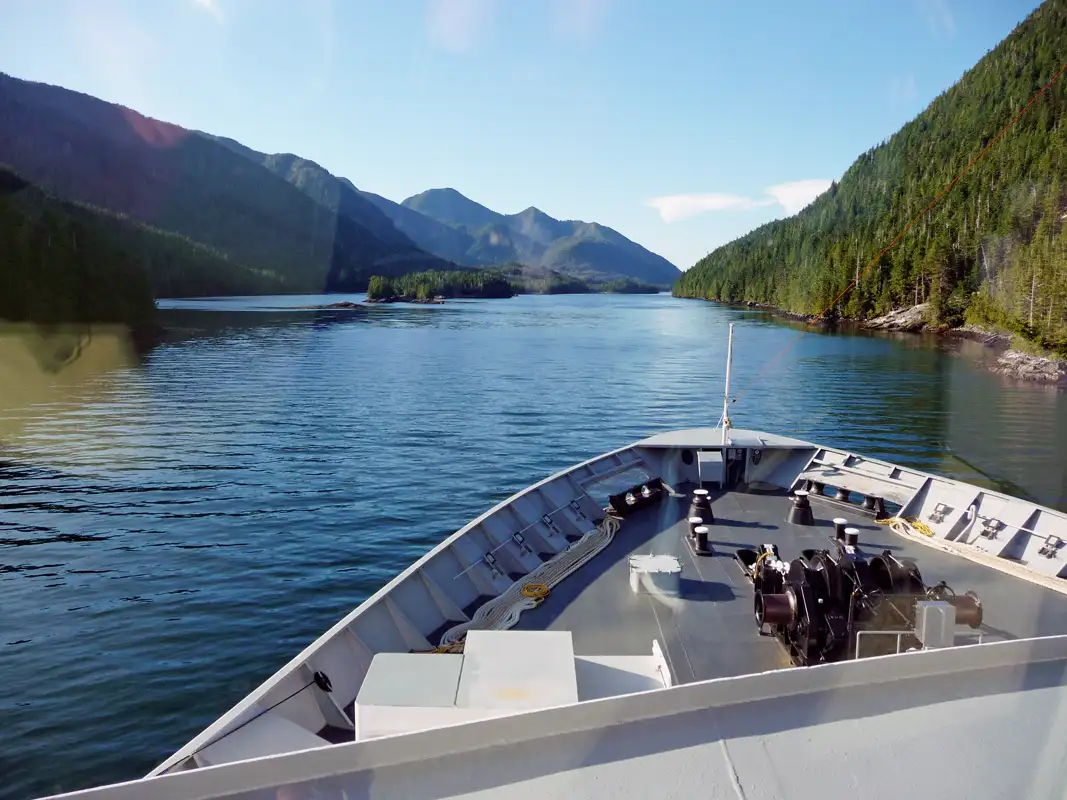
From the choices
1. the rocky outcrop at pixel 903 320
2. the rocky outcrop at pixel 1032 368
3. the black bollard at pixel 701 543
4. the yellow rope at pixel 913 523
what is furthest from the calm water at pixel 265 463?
the rocky outcrop at pixel 903 320

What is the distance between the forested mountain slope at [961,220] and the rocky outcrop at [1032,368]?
4004 millimetres

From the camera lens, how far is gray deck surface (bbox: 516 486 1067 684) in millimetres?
8664

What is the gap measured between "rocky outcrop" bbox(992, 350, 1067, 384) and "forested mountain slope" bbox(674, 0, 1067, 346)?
400 centimetres

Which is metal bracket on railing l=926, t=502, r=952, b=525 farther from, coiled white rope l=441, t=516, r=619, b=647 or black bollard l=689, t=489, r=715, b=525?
coiled white rope l=441, t=516, r=619, b=647

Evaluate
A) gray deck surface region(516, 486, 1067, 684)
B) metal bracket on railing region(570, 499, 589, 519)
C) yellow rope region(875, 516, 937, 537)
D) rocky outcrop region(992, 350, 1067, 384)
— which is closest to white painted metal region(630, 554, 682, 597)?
gray deck surface region(516, 486, 1067, 684)

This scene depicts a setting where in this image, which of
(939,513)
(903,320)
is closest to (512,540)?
(939,513)

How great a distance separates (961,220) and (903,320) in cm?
2166

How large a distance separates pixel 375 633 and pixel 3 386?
50.5 meters

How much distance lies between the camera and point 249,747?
5809 millimetres

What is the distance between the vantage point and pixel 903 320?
103 m

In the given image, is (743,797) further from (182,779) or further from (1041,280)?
(1041,280)

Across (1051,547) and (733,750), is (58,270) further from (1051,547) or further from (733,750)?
(733,750)

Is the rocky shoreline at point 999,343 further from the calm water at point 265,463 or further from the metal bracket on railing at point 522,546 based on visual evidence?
the metal bracket on railing at point 522,546

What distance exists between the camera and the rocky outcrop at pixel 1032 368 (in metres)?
56.6
